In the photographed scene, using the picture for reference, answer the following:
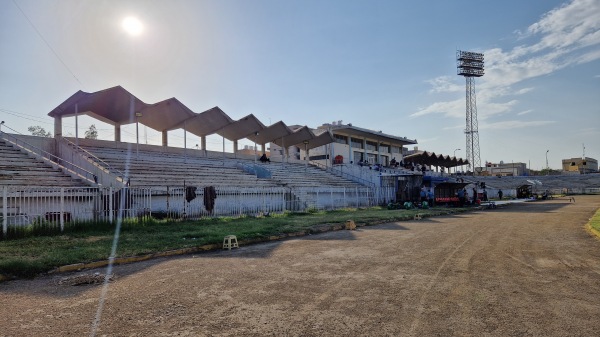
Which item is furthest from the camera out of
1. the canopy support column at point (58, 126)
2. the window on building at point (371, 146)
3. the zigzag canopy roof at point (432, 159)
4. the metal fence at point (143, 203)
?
the window on building at point (371, 146)

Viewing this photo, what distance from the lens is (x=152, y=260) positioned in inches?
367

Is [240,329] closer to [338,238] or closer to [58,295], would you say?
[58,295]

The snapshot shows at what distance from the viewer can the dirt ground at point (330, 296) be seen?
4.50 metres

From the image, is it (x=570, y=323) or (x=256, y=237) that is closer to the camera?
(x=570, y=323)

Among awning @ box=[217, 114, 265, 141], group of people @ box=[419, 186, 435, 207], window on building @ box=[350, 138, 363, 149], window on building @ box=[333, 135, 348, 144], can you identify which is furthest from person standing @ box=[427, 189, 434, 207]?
window on building @ box=[350, 138, 363, 149]

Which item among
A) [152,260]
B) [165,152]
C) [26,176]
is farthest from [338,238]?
[165,152]

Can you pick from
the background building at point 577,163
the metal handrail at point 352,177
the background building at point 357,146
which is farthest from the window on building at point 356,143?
the background building at point 577,163

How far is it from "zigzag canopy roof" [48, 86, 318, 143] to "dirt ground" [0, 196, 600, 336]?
18704 millimetres

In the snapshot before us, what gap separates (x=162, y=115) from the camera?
1129 inches

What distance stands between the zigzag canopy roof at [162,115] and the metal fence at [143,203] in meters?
10.1

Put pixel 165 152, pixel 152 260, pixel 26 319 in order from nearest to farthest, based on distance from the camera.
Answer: pixel 26 319 < pixel 152 260 < pixel 165 152

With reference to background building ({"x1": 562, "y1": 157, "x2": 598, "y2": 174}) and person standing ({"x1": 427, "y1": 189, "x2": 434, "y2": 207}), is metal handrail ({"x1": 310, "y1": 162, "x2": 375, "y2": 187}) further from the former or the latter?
background building ({"x1": 562, "y1": 157, "x2": 598, "y2": 174})

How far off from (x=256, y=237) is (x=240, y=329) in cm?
805

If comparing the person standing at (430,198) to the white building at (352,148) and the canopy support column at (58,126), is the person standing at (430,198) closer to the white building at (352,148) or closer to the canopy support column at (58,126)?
the white building at (352,148)
